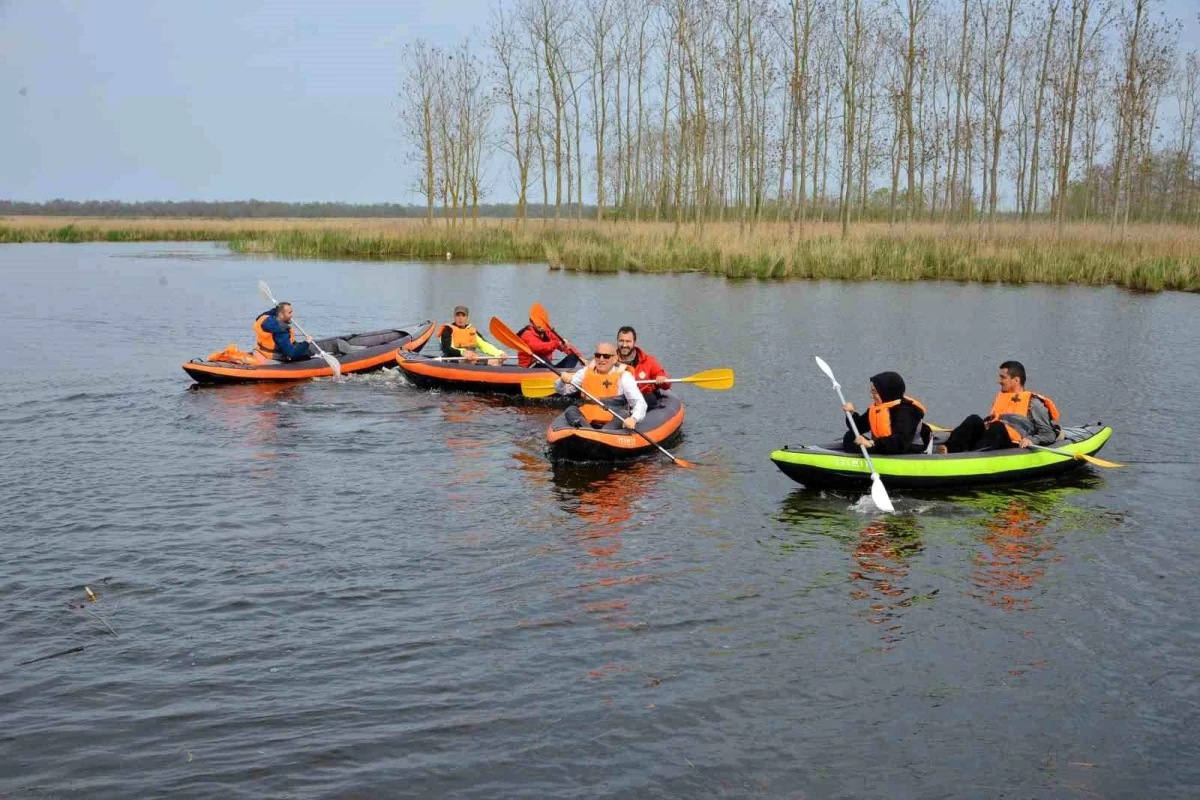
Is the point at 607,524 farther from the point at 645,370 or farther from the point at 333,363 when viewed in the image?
the point at 333,363

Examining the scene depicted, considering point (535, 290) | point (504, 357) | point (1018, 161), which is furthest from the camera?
point (1018, 161)

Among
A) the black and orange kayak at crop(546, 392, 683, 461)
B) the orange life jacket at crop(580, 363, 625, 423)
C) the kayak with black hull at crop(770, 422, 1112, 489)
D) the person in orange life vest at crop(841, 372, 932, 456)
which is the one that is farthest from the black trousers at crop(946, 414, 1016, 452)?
the orange life jacket at crop(580, 363, 625, 423)

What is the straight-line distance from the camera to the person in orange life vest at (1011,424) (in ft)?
35.9

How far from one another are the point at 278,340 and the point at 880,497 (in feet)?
32.4

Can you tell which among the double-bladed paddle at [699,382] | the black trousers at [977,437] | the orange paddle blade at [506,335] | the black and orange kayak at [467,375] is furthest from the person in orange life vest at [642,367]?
the black trousers at [977,437]

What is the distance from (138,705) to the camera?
20.6 ft

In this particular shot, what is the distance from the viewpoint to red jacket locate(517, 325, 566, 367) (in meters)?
16.1

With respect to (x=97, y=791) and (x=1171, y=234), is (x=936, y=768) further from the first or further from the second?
(x=1171, y=234)

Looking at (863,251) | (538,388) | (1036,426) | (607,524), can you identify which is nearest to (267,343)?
(538,388)

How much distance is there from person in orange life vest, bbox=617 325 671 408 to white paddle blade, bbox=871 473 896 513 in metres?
3.69

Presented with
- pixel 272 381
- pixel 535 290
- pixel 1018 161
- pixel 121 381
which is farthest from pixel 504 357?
pixel 1018 161

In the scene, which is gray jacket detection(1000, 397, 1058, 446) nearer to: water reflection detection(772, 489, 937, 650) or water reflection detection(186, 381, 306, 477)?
water reflection detection(772, 489, 937, 650)

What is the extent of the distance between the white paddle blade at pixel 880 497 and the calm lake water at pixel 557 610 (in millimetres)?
209

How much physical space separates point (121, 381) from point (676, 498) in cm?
986
